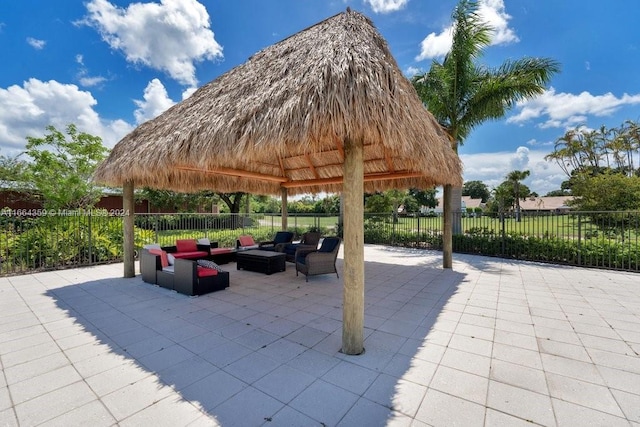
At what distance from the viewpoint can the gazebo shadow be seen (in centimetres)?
228

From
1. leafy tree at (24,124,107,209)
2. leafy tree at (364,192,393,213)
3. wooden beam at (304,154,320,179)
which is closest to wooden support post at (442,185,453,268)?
wooden beam at (304,154,320,179)

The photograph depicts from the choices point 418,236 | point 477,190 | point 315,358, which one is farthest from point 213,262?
point 477,190

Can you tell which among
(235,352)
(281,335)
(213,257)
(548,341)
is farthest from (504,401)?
(213,257)

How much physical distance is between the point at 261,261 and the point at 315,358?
4.33 meters

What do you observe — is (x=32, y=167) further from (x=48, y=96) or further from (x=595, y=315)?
(x=595, y=315)

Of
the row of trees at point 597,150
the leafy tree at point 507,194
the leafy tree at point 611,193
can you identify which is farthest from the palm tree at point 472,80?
the leafy tree at point 507,194

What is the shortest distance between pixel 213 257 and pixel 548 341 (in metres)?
7.47

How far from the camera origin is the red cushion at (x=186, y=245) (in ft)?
24.6

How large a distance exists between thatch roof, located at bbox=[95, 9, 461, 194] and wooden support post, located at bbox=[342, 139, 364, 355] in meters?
0.31

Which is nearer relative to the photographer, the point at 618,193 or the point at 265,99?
the point at 265,99

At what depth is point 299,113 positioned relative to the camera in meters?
3.05

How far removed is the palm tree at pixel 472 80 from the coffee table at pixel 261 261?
7248mm

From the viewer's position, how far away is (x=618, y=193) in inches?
468

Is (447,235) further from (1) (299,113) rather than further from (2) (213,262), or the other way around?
(2) (213,262)
